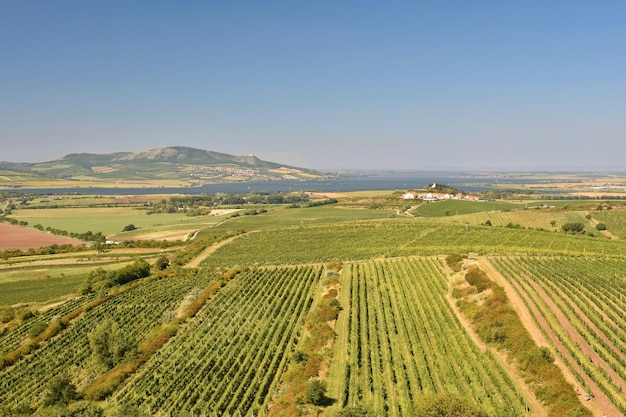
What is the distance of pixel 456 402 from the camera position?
25.7 meters

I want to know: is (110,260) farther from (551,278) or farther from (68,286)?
(551,278)

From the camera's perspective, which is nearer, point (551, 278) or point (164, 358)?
point (164, 358)

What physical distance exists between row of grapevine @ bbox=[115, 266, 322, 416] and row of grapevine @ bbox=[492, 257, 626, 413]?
1035 inches

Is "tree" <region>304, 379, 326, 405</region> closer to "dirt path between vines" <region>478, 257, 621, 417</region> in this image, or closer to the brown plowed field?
"dirt path between vines" <region>478, 257, 621, 417</region>

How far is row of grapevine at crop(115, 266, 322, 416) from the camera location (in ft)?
108

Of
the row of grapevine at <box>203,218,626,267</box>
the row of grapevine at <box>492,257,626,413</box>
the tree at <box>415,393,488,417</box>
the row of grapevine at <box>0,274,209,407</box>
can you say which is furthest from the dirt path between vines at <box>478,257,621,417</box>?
the row of grapevine at <box>0,274,209,407</box>

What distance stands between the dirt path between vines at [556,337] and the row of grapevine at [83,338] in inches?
1726

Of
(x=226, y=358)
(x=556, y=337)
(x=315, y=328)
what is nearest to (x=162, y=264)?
(x=226, y=358)

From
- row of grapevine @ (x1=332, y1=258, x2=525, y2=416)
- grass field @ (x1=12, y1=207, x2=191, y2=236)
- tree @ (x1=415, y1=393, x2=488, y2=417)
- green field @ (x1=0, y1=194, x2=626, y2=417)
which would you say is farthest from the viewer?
grass field @ (x1=12, y1=207, x2=191, y2=236)

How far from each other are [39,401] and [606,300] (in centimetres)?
5990

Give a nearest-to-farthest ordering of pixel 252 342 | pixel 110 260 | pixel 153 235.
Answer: pixel 252 342 → pixel 110 260 → pixel 153 235

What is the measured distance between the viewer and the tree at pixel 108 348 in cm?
4156

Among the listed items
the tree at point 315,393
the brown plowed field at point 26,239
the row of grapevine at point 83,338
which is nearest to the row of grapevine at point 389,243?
the row of grapevine at point 83,338

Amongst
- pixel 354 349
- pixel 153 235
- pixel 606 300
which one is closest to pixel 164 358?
pixel 354 349
